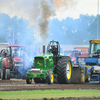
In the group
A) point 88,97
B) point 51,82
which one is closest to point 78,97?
point 88,97

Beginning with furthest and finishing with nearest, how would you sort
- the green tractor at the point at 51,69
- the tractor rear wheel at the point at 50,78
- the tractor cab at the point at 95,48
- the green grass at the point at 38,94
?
the tractor cab at the point at 95,48 → the green tractor at the point at 51,69 → the tractor rear wheel at the point at 50,78 → the green grass at the point at 38,94

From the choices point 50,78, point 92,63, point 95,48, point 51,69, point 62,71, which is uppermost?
point 95,48

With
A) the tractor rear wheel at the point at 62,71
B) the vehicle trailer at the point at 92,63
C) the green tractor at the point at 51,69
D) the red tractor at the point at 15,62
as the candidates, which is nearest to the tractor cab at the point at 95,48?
the vehicle trailer at the point at 92,63

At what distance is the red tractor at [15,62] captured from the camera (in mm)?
28031

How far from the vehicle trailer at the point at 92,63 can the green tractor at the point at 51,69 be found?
4.73 ft

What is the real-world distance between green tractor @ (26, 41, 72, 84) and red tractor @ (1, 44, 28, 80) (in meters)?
4.59

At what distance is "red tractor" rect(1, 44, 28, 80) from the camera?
2803cm

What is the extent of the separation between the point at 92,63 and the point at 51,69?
4464mm

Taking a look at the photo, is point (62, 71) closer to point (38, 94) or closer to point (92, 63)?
point (92, 63)

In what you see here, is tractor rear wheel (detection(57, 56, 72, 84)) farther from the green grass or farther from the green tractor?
the green grass

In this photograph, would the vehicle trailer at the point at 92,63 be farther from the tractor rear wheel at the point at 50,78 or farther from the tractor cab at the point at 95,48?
the tractor rear wheel at the point at 50,78

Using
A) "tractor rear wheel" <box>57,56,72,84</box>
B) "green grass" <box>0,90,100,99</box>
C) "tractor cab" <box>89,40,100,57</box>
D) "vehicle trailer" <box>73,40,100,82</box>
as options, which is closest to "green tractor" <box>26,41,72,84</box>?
"tractor rear wheel" <box>57,56,72,84</box>

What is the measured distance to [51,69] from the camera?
2284 centimetres

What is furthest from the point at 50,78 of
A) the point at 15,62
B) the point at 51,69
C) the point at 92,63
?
the point at 15,62
